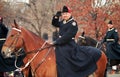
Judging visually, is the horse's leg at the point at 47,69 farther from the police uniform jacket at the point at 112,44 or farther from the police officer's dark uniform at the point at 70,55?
the police uniform jacket at the point at 112,44

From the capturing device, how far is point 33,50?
9.90 meters

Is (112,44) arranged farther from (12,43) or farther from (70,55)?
(12,43)

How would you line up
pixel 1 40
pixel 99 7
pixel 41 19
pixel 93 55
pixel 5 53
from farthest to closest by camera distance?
pixel 41 19 → pixel 99 7 → pixel 1 40 → pixel 93 55 → pixel 5 53

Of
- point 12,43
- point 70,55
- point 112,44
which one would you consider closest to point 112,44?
point 112,44

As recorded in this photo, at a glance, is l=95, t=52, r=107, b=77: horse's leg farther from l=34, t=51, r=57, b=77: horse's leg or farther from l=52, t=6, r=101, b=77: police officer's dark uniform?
l=34, t=51, r=57, b=77: horse's leg

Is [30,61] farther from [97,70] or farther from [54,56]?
[97,70]

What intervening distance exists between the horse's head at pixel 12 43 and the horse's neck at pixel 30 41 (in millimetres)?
148

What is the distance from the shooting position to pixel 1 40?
48.0 feet

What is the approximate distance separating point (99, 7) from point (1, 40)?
43.2 feet

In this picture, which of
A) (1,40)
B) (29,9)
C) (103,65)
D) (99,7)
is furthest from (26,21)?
(103,65)

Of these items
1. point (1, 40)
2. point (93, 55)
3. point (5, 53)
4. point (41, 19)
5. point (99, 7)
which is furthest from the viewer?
point (41, 19)

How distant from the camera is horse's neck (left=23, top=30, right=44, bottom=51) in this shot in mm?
9861

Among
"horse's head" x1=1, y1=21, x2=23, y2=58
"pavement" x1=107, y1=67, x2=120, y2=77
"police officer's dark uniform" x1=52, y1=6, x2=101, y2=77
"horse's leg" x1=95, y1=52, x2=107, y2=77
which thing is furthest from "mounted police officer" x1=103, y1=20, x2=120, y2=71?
"horse's head" x1=1, y1=21, x2=23, y2=58

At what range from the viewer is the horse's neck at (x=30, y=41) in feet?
32.4
